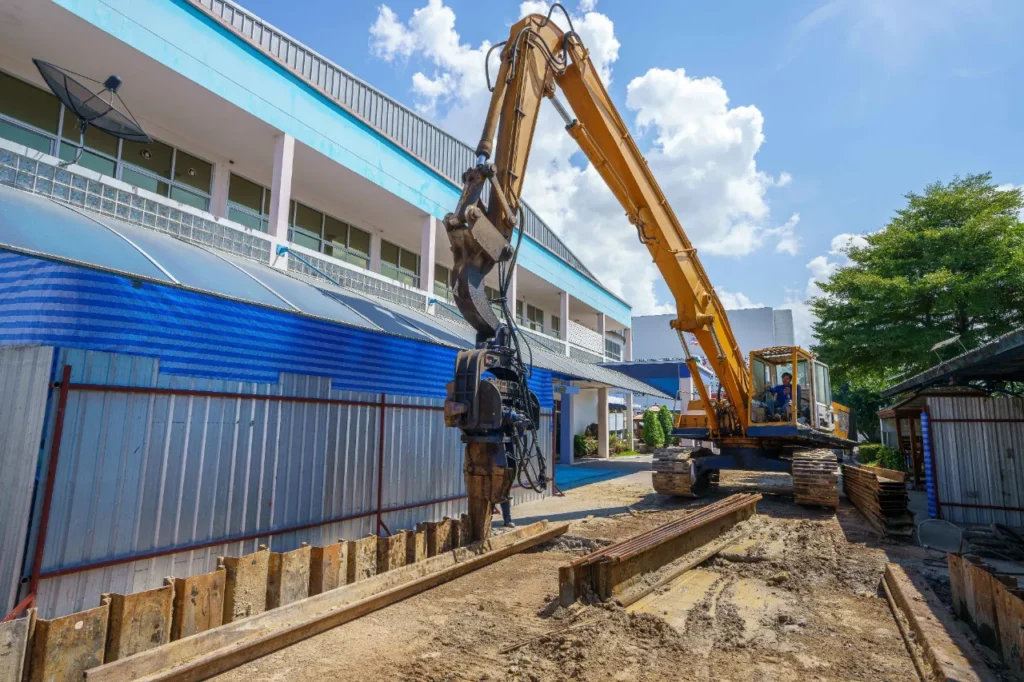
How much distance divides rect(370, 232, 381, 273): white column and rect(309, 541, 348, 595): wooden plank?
11.6m

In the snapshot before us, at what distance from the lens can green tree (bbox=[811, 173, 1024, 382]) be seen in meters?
17.3

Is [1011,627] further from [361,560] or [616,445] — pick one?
[616,445]

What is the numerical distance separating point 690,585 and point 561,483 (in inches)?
397

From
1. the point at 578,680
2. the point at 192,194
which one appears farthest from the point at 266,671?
the point at 192,194

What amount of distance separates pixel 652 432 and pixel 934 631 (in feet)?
83.5

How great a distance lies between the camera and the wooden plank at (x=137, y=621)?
3.67 m

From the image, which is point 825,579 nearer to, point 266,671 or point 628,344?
point 266,671

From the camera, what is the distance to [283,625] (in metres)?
4.26

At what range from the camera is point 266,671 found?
3.82 meters

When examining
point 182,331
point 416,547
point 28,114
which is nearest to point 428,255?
point 28,114

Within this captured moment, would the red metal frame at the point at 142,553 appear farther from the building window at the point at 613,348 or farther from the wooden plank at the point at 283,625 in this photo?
the building window at the point at 613,348

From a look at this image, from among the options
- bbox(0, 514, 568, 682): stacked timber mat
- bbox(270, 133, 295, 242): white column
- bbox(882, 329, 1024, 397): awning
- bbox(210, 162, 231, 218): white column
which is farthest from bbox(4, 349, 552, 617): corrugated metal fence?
bbox(882, 329, 1024, 397): awning

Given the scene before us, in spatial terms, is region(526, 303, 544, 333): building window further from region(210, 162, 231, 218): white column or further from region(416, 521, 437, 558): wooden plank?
region(416, 521, 437, 558): wooden plank

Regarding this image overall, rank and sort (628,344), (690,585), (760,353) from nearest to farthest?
(690,585)
(760,353)
(628,344)
